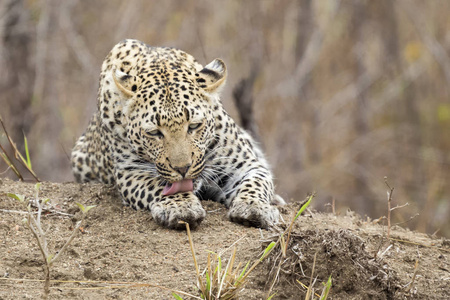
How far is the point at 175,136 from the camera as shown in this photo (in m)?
6.08

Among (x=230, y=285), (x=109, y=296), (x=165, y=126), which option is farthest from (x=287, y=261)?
(x=165, y=126)

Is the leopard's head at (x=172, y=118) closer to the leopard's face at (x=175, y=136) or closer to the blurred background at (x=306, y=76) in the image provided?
the leopard's face at (x=175, y=136)

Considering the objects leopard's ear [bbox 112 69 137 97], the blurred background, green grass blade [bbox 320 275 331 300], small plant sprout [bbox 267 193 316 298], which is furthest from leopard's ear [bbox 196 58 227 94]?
the blurred background

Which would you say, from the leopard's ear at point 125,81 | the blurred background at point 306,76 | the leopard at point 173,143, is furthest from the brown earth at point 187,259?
the blurred background at point 306,76

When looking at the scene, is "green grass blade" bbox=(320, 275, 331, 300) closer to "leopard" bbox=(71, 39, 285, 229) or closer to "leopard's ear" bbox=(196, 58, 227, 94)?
"leopard" bbox=(71, 39, 285, 229)

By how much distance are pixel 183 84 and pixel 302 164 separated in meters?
9.26

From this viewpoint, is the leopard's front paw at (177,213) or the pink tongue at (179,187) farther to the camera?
the pink tongue at (179,187)

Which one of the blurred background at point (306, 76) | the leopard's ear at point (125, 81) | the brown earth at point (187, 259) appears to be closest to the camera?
the brown earth at point (187, 259)

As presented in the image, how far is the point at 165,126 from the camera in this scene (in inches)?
241

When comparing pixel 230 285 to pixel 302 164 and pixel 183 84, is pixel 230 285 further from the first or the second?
pixel 302 164

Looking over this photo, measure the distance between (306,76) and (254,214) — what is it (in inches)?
419

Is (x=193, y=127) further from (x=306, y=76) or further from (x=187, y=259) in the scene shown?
(x=306, y=76)

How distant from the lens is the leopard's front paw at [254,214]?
19.5 feet

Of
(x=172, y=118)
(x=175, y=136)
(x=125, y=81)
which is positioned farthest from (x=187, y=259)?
(x=125, y=81)
